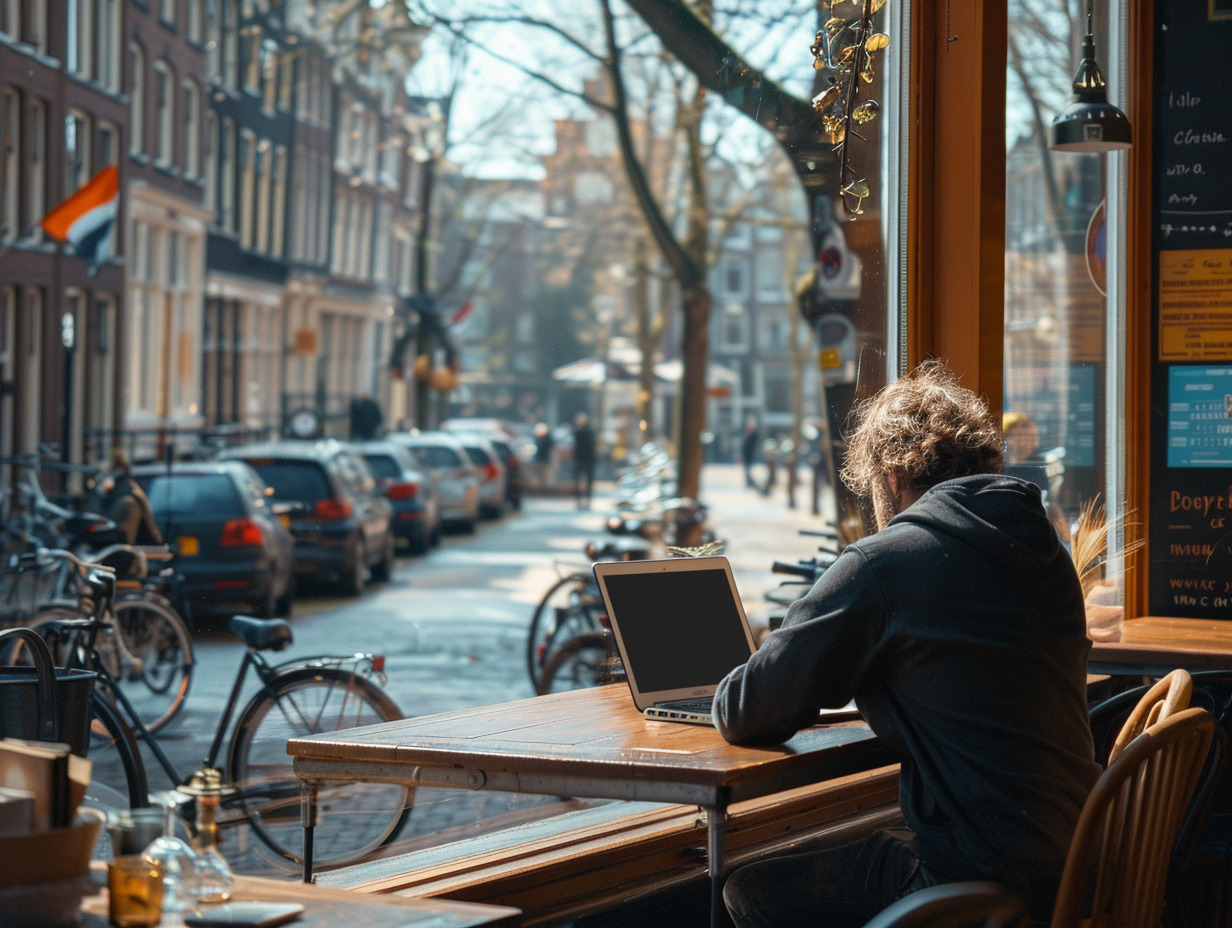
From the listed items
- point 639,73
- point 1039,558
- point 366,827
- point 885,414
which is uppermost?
point 639,73

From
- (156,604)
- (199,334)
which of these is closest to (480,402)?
(199,334)

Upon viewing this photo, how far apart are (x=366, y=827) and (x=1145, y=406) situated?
3.14 meters

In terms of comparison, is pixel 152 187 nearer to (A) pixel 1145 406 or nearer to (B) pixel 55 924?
(A) pixel 1145 406

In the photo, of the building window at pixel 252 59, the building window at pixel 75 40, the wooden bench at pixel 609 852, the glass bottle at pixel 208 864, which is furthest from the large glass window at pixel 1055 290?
the building window at pixel 252 59

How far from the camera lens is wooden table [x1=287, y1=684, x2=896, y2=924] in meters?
2.74

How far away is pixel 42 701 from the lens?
9.53 ft

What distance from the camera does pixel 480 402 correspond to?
59500 millimetres

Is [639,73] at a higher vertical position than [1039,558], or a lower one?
higher

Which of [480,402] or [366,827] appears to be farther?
[480,402]

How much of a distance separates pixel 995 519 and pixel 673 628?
0.96 meters

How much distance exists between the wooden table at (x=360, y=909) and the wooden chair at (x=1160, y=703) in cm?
157

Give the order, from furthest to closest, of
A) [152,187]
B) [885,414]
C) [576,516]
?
[576,516]
[152,187]
[885,414]

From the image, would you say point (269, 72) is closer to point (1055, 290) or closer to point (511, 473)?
point (1055, 290)

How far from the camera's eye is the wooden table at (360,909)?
76.5 inches
